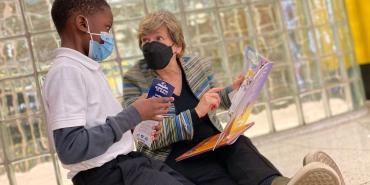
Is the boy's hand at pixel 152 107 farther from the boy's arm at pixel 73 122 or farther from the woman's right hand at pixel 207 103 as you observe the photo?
the woman's right hand at pixel 207 103

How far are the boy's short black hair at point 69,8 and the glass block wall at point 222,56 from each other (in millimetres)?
1668

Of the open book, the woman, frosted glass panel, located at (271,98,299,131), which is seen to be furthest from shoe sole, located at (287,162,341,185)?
frosted glass panel, located at (271,98,299,131)

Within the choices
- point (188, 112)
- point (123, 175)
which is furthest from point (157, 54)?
point (123, 175)

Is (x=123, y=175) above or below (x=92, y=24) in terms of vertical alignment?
below

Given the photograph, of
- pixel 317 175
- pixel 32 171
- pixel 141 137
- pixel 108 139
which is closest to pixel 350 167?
pixel 317 175

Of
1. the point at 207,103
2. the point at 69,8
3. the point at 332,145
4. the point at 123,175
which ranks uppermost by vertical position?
the point at 69,8

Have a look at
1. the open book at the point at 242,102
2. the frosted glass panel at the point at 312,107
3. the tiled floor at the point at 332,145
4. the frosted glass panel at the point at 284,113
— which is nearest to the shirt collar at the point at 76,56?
the open book at the point at 242,102

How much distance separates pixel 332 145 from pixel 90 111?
6.58 feet

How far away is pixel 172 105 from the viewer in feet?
5.49

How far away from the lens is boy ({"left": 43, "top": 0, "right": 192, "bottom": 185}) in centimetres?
107

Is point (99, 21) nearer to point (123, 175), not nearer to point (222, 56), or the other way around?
point (123, 175)

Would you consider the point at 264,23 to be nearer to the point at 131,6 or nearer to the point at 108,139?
the point at 131,6

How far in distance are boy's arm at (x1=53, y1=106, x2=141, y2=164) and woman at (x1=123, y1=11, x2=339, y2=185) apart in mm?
466

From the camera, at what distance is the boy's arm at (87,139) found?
1.06 m
